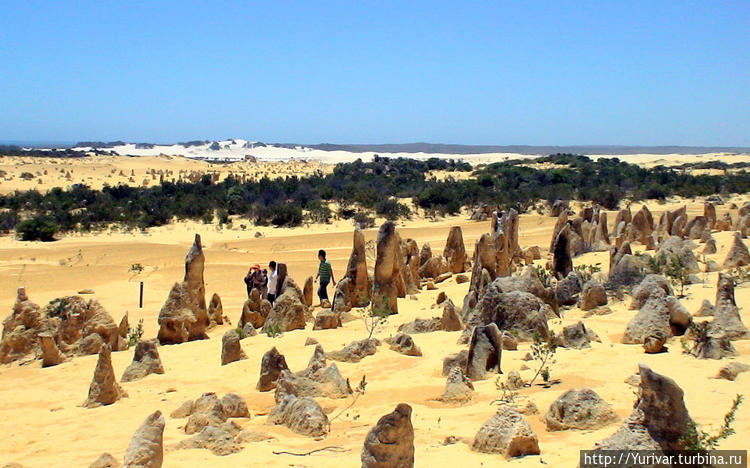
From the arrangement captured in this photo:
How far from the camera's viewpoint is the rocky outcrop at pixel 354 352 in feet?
28.8

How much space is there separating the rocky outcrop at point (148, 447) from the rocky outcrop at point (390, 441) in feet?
5.27

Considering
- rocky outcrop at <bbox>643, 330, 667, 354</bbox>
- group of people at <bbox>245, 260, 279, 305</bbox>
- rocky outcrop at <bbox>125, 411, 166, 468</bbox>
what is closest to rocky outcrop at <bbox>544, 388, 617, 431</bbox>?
rocky outcrop at <bbox>643, 330, 667, 354</bbox>

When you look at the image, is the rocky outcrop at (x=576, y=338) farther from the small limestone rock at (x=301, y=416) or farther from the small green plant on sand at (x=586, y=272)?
the small green plant on sand at (x=586, y=272)

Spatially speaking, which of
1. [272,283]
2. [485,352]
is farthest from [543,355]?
[272,283]

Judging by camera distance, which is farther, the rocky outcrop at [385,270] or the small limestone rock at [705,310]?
the rocky outcrop at [385,270]

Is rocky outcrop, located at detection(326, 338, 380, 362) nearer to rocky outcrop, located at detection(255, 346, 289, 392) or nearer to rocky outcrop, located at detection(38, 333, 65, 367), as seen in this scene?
rocky outcrop, located at detection(255, 346, 289, 392)

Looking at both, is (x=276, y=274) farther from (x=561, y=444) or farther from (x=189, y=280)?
(x=561, y=444)

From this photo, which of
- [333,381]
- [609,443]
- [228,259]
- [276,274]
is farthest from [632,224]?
[609,443]

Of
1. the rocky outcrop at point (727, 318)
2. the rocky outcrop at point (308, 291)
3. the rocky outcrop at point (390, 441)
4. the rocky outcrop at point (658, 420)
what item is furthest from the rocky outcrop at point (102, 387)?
the rocky outcrop at point (727, 318)

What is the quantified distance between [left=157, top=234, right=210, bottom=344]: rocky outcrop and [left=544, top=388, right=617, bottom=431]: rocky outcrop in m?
6.90

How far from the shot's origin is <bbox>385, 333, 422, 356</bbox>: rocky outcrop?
8.87 metres

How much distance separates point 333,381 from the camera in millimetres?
7414

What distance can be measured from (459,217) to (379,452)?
1162 inches

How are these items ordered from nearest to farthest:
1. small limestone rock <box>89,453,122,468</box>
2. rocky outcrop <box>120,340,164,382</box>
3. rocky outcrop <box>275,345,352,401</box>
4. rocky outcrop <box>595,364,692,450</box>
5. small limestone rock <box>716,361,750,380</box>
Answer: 1. rocky outcrop <box>595,364,692,450</box>
2. small limestone rock <box>89,453,122,468</box>
3. small limestone rock <box>716,361,750,380</box>
4. rocky outcrop <box>275,345,352,401</box>
5. rocky outcrop <box>120,340,164,382</box>
